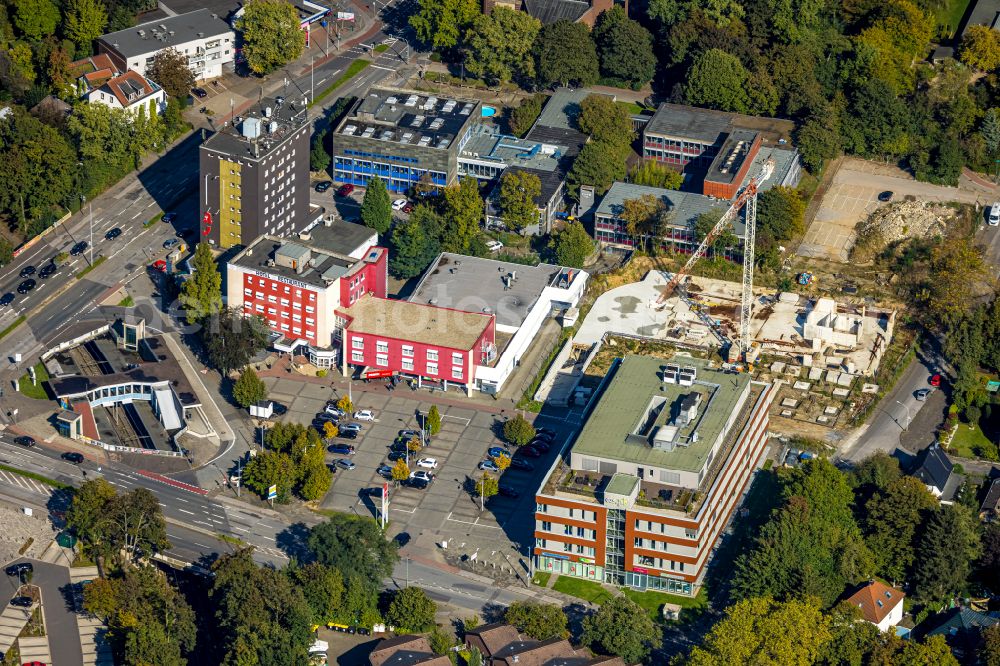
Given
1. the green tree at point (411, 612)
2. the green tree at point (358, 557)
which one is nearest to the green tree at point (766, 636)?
the green tree at point (411, 612)

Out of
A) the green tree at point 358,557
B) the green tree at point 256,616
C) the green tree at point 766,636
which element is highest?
the green tree at point 766,636

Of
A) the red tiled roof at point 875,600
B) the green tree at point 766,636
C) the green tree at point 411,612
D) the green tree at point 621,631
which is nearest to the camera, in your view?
the green tree at point 766,636

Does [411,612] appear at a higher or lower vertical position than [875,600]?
lower

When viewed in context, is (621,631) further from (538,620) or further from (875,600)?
(875,600)

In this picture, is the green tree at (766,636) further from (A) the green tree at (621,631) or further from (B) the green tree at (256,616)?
(B) the green tree at (256,616)

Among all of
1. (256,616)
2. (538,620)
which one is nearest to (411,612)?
(538,620)

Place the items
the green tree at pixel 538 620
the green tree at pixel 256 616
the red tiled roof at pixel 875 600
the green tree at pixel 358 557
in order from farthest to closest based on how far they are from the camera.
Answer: the green tree at pixel 358 557 → the red tiled roof at pixel 875 600 → the green tree at pixel 538 620 → the green tree at pixel 256 616
